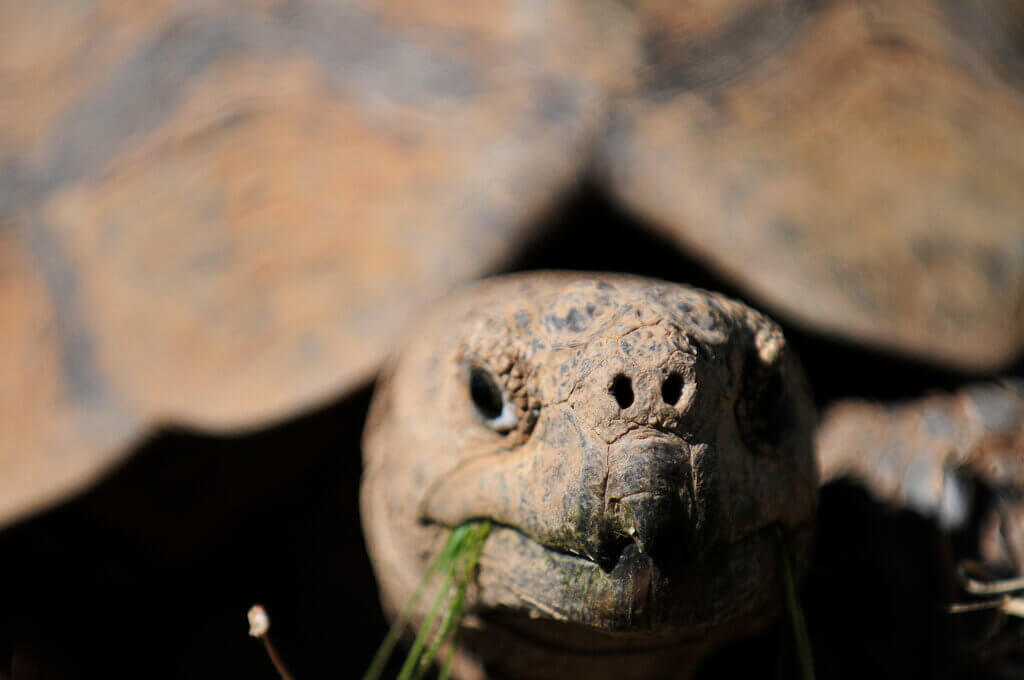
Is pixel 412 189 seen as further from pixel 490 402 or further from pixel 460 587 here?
pixel 460 587

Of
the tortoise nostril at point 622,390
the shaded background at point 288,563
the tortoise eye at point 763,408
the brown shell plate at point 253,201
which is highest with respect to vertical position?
the brown shell plate at point 253,201

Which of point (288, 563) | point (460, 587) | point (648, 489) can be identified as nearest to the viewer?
point (648, 489)

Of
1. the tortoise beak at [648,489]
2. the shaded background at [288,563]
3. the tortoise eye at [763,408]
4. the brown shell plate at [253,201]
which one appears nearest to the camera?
the tortoise beak at [648,489]

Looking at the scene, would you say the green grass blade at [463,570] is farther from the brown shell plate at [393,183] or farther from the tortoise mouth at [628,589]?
the brown shell plate at [393,183]

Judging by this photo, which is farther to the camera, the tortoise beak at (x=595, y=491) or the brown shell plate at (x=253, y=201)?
the brown shell plate at (x=253, y=201)

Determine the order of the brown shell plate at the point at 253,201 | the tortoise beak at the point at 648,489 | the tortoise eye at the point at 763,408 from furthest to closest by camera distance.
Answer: the brown shell plate at the point at 253,201
the tortoise eye at the point at 763,408
the tortoise beak at the point at 648,489

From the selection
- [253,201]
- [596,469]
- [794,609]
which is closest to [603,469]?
[596,469]

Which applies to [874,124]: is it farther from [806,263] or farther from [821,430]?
[821,430]

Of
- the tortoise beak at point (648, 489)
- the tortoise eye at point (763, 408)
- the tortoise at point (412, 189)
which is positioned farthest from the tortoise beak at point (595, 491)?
the tortoise at point (412, 189)
